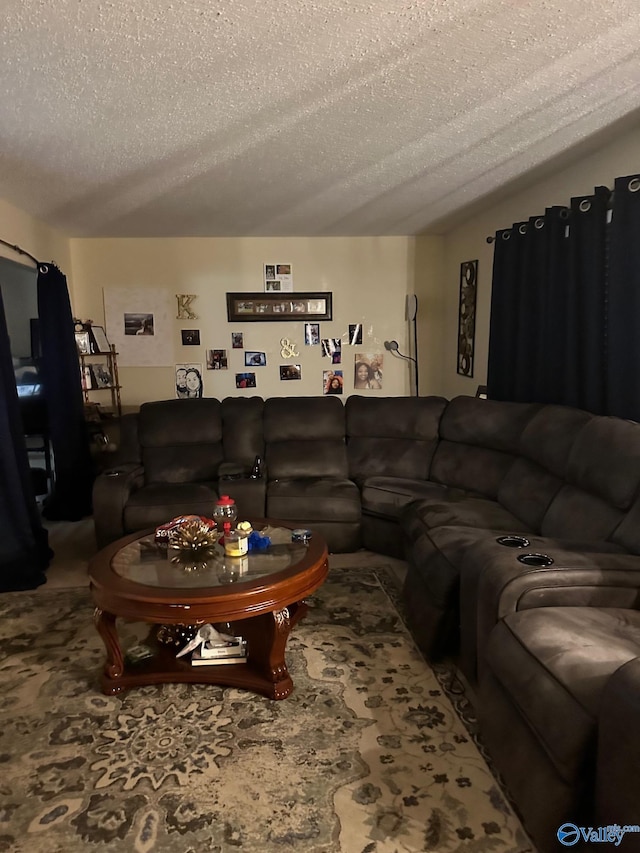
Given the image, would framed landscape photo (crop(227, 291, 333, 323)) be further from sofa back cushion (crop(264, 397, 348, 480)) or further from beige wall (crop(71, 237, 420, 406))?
sofa back cushion (crop(264, 397, 348, 480))

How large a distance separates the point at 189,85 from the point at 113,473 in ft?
7.75

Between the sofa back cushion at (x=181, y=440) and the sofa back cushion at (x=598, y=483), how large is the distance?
7.52ft

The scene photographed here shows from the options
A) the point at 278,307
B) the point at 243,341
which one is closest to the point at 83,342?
the point at 243,341

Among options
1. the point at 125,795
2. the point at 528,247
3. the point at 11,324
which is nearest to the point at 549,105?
the point at 528,247

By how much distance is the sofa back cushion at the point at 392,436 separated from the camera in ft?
13.2

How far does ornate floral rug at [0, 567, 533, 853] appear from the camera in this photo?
5.26ft

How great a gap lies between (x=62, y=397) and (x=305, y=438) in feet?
6.00

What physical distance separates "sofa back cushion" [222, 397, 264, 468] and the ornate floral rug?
1680 mm

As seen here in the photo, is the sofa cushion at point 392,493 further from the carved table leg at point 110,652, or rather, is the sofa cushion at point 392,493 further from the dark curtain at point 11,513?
the dark curtain at point 11,513

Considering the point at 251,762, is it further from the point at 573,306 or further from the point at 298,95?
the point at 573,306

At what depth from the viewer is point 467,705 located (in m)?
2.16

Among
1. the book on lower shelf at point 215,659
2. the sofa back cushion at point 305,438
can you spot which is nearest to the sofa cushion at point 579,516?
the book on lower shelf at point 215,659

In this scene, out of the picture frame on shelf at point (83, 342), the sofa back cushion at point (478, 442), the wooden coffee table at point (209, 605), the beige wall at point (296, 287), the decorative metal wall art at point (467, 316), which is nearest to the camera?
the wooden coffee table at point (209, 605)

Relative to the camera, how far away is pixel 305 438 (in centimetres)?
415
